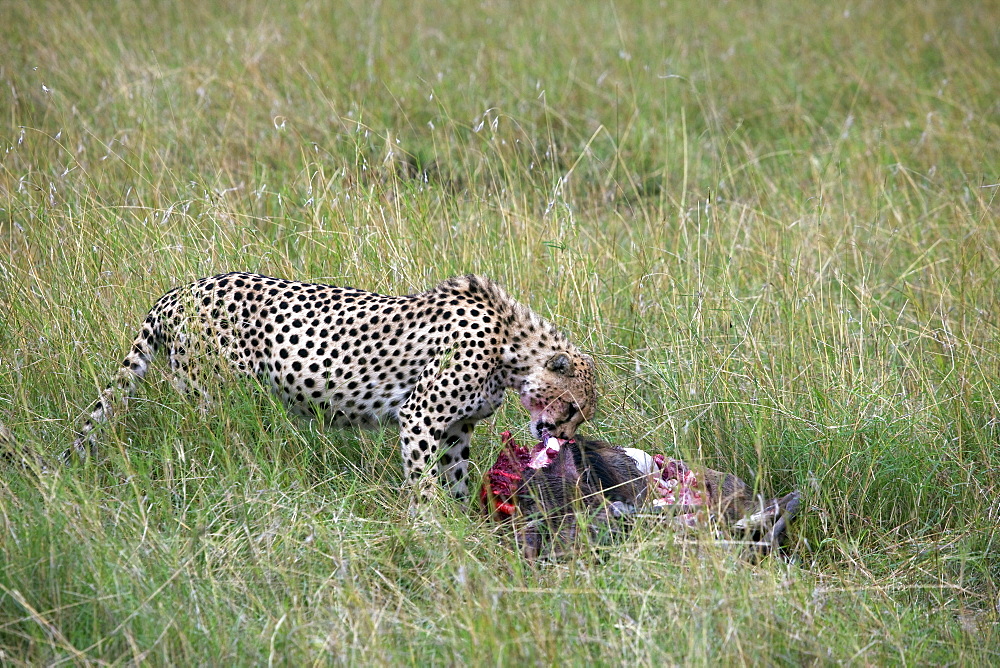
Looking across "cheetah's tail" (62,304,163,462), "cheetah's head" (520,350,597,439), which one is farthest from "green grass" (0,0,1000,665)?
"cheetah's head" (520,350,597,439)

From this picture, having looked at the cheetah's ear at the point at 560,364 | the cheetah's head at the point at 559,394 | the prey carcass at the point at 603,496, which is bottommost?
the prey carcass at the point at 603,496

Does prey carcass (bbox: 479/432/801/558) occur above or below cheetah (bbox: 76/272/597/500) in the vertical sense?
below

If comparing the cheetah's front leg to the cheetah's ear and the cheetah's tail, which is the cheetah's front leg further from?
the cheetah's tail

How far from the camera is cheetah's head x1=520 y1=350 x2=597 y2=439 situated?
3.94 m

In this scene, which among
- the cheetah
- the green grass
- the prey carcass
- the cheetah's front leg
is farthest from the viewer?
the cheetah

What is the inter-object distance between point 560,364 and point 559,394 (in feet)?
0.37

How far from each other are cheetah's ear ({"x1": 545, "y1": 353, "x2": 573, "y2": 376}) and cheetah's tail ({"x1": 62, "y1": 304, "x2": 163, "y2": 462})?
1.47 meters

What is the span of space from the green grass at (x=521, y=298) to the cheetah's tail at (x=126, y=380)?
0.07 m

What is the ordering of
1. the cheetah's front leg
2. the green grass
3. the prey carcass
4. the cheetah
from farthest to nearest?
the cheetah, the cheetah's front leg, the prey carcass, the green grass

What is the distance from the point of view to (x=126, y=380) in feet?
13.2

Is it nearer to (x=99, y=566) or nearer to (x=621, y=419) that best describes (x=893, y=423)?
(x=621, y=419)

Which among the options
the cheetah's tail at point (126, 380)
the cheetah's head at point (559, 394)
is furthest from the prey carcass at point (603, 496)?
the cheetah's tail at point (126, 380)

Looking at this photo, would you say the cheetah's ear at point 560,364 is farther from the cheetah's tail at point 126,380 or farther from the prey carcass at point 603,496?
the cheetah's tail at point 126,380

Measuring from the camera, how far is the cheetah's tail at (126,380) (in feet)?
12.6
